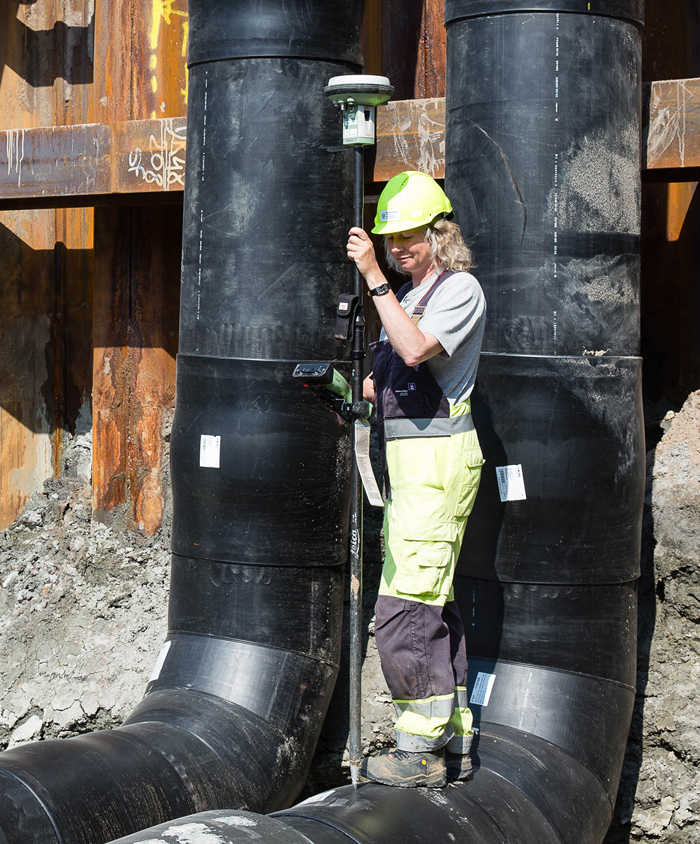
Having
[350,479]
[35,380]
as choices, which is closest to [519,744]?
[350,479]

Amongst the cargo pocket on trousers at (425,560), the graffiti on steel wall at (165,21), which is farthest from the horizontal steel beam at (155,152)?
the cargo pocket on trousers at (425,560)

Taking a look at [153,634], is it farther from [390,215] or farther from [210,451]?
[390,215]

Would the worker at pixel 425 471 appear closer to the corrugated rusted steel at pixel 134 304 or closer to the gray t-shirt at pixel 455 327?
the gray t-shirt at pixel 455 327

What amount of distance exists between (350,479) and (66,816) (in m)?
1.76

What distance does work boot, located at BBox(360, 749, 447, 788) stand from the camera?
2.98 m

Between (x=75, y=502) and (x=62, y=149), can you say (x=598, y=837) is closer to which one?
(x=75, y=502)

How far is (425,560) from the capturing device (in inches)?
118

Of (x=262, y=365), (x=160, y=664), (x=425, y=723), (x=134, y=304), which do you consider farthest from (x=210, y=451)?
(x=134, y=304)

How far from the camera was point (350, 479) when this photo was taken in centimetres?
415

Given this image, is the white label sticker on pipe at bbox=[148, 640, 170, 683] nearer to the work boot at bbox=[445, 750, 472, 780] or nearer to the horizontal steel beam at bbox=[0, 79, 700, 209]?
the work boot at bbox=[445, 750, 472, 780]

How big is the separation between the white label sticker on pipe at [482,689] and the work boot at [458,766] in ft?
1.76

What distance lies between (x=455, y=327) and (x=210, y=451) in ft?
4.44

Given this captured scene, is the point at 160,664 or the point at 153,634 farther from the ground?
the point at 160,664

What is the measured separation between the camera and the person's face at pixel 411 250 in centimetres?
317
